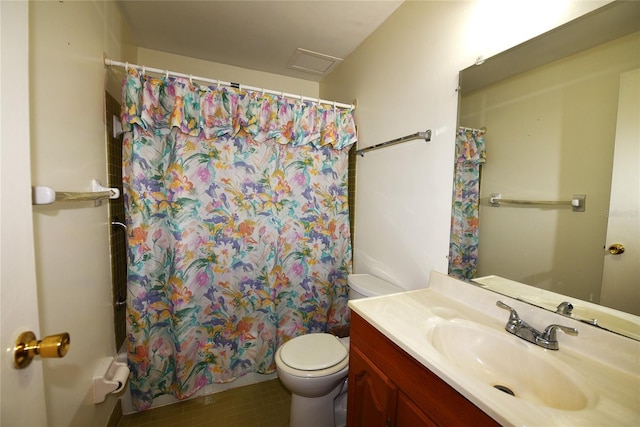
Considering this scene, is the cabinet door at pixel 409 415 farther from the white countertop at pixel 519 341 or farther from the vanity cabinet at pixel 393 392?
the white countertop at pixel 519 341

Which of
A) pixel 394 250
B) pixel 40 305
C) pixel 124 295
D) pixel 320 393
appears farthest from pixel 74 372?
pixel 394 250

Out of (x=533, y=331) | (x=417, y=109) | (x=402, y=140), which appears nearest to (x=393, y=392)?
(x=533, y=331)

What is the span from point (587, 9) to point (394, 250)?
1.19 metres

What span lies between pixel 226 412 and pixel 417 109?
6.98 feet

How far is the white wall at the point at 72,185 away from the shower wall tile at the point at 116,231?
0.08 metres

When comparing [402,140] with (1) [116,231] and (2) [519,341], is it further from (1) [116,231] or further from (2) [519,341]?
(1) [116,231]

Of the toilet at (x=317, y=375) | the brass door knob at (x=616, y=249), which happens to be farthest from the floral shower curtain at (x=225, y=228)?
the brass door knob at (x=616, y=249)

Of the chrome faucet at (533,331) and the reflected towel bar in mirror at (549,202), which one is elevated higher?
the reflected towel bar in mirror at (549,202)

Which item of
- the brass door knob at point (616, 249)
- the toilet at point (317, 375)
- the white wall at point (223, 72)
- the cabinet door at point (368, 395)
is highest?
the white wall at point (223, 72)

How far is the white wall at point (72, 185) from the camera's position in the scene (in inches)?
31.0

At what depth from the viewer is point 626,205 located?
69 cm

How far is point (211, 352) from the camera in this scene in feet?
5.46

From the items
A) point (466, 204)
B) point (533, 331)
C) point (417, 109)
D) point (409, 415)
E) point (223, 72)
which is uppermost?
point (223, 72)

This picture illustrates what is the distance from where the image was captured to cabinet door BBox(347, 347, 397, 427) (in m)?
0.85
